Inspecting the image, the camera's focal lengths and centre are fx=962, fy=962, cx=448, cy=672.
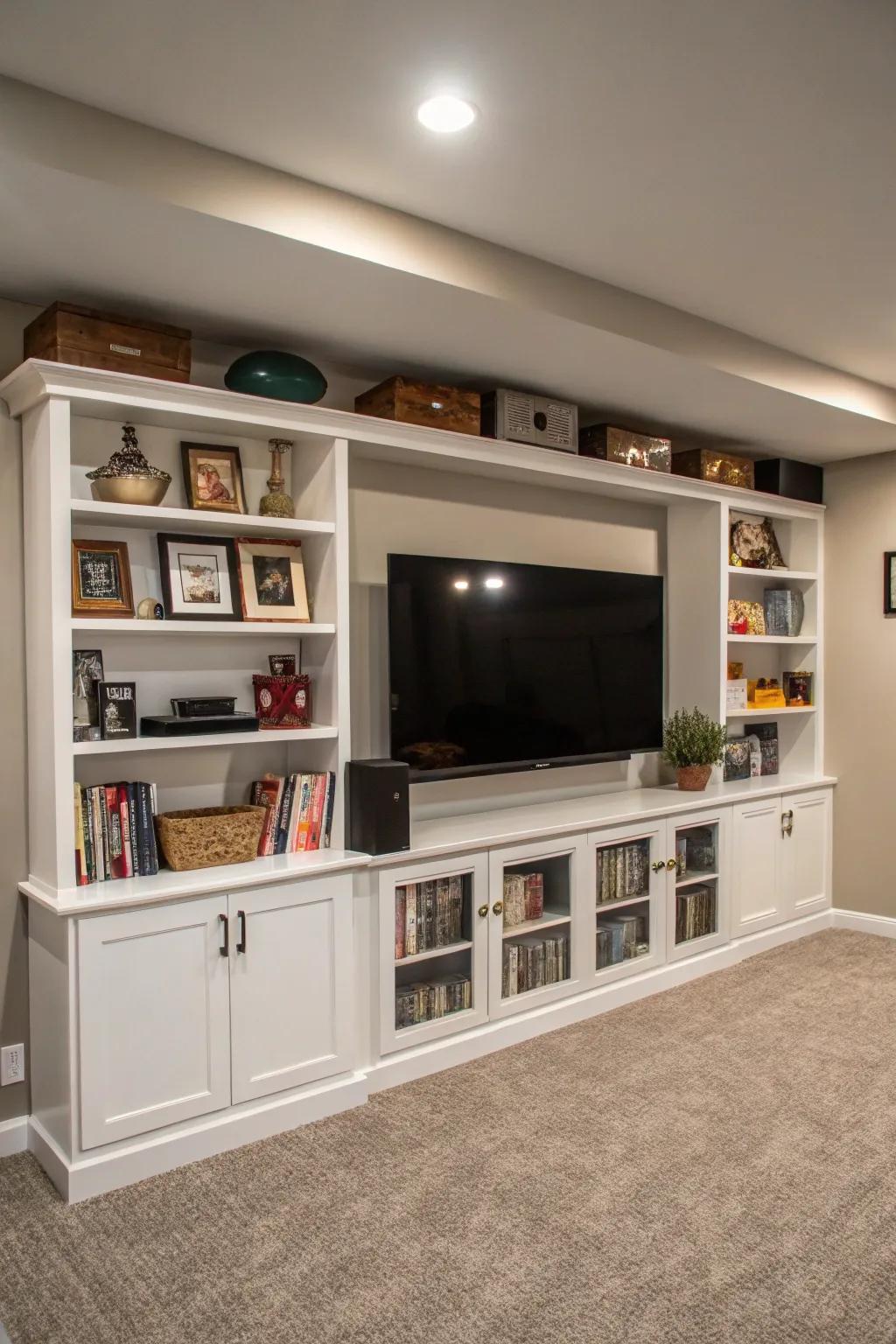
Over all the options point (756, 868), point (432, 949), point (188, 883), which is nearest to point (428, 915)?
point (432, 949)

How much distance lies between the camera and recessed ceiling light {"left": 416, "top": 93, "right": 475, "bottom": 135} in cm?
203

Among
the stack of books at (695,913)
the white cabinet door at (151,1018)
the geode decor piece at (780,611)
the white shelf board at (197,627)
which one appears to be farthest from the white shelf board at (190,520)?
the geode decor piece at (780,611)

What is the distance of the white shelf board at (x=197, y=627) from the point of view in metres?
2.63

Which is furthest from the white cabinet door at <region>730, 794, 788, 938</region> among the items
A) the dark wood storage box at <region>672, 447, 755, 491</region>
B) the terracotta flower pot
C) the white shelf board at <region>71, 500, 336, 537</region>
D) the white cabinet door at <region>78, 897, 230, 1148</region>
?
the white cabinet door at <region>78, 897, 230, 1148</region>

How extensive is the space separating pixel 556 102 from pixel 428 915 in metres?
2.41

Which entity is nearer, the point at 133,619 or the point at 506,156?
the point at 506,156

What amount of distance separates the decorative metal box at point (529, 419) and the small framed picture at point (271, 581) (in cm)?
93

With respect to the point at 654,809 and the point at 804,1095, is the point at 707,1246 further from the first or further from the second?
the point at 654,809

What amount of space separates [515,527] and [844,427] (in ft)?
5.10

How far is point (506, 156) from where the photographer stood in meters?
2.25

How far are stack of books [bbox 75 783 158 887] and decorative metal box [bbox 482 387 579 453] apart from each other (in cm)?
181

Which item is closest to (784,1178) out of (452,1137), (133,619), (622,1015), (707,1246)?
(707,1246)

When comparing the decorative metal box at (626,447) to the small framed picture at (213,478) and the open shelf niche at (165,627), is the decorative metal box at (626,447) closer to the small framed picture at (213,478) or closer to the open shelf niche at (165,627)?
the open shelf niche at (165,627)

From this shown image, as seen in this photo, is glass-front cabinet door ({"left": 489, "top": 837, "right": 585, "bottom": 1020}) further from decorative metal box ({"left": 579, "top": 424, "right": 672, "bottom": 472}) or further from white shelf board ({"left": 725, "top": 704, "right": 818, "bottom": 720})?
decorative metal box ({"left": 579, "top": 424, "right": 672, "bottom": 472})
